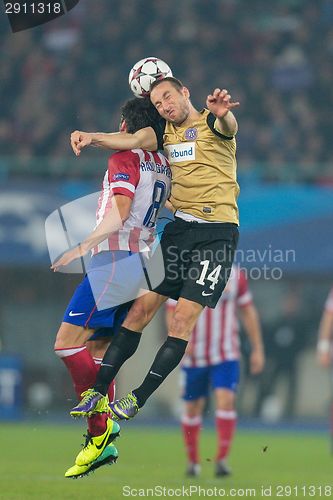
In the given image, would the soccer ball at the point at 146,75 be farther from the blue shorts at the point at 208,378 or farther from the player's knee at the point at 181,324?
the blue shorts at the point at 208,378

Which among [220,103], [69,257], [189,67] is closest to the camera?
[220,103]

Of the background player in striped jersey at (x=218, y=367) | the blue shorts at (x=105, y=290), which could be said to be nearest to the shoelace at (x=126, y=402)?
the blue shorts at (x=105, y=290)

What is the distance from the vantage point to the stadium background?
54.7 feet

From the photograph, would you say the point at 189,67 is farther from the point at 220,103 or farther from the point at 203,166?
the point at 220,103

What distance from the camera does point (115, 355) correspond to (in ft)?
26.7

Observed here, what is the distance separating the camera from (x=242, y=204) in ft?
54.4

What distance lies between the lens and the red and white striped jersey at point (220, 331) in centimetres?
1216

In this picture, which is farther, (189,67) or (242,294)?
(189,67)

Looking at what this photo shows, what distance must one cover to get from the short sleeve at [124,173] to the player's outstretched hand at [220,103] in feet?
2.50

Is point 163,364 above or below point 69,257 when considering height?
below

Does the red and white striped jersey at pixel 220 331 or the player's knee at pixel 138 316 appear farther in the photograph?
the red and white striped jersey at pixel 220 331

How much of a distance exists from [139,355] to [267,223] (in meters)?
2.69

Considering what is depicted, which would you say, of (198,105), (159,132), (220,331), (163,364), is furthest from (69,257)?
(198,105)

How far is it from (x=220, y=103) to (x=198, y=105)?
10292mm
